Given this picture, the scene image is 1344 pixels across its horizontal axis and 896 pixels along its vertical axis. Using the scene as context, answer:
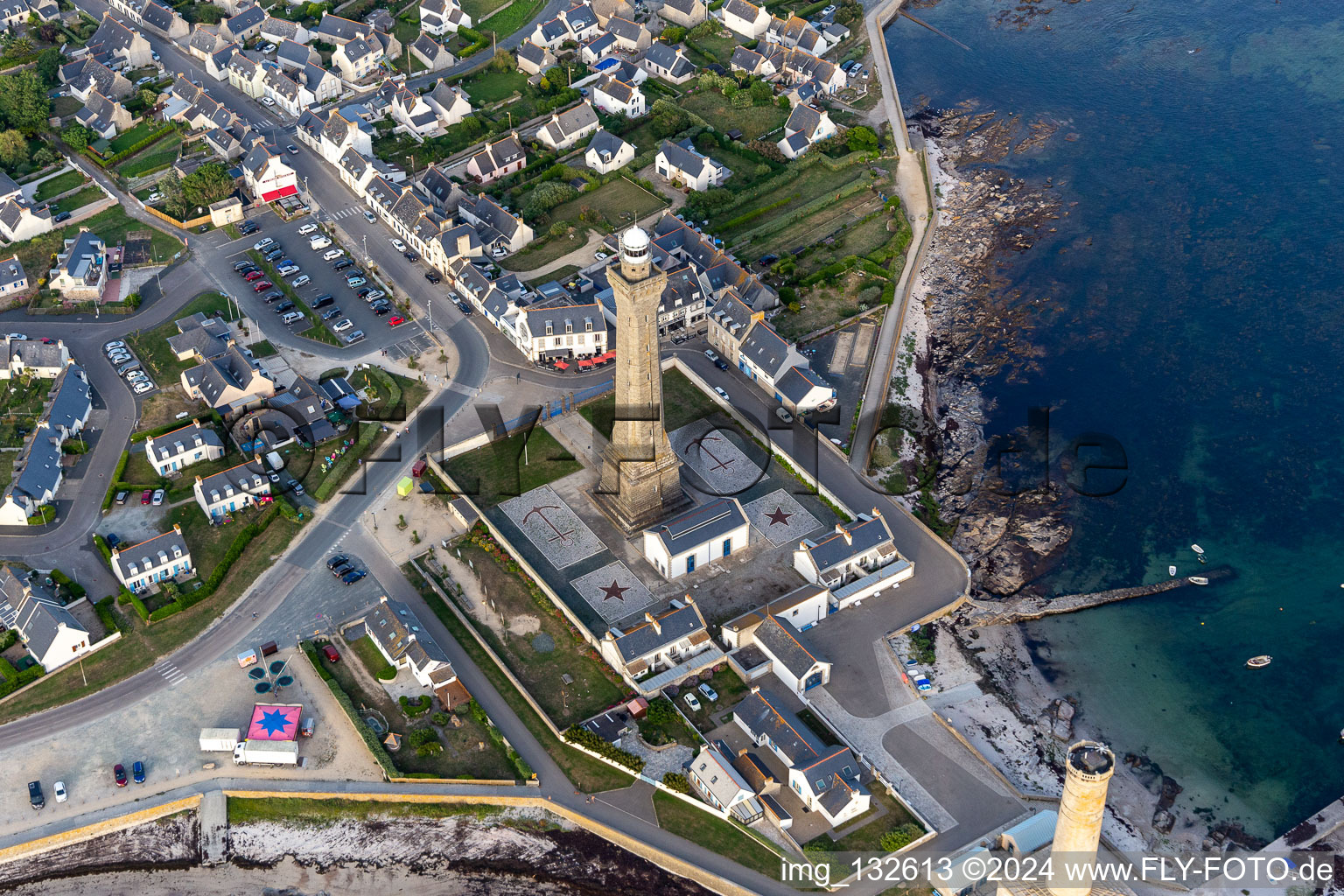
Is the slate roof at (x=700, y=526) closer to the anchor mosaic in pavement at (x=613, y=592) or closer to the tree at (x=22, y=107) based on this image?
the anchor mosaic in pavement at (x=613, y=592)

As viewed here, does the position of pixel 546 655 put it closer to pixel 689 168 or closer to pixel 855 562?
pixel 855 562

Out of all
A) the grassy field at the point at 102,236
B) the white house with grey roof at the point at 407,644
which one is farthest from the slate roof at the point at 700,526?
the grassy field at the point at 102,236

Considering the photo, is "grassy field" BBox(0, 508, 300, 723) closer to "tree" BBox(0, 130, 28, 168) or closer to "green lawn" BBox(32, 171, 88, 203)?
"green lawn" BBox(32, 171, 88, 203)

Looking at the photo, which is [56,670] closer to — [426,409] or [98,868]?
→ [98,868]

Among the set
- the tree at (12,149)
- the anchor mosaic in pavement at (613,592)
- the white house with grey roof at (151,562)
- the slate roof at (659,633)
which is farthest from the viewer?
the tree at (12,149)

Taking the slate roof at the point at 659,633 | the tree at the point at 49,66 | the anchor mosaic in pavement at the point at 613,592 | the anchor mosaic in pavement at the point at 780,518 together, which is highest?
the tree at the point at 49,66

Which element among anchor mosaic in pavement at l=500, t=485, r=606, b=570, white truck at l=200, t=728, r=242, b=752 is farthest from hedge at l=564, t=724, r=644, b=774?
white truck at l=200, t=728, r=242, b=752

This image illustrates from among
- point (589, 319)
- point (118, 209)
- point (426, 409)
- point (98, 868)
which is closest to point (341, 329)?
point (426, 409)

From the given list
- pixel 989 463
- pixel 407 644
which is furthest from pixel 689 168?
pixel 407 644
